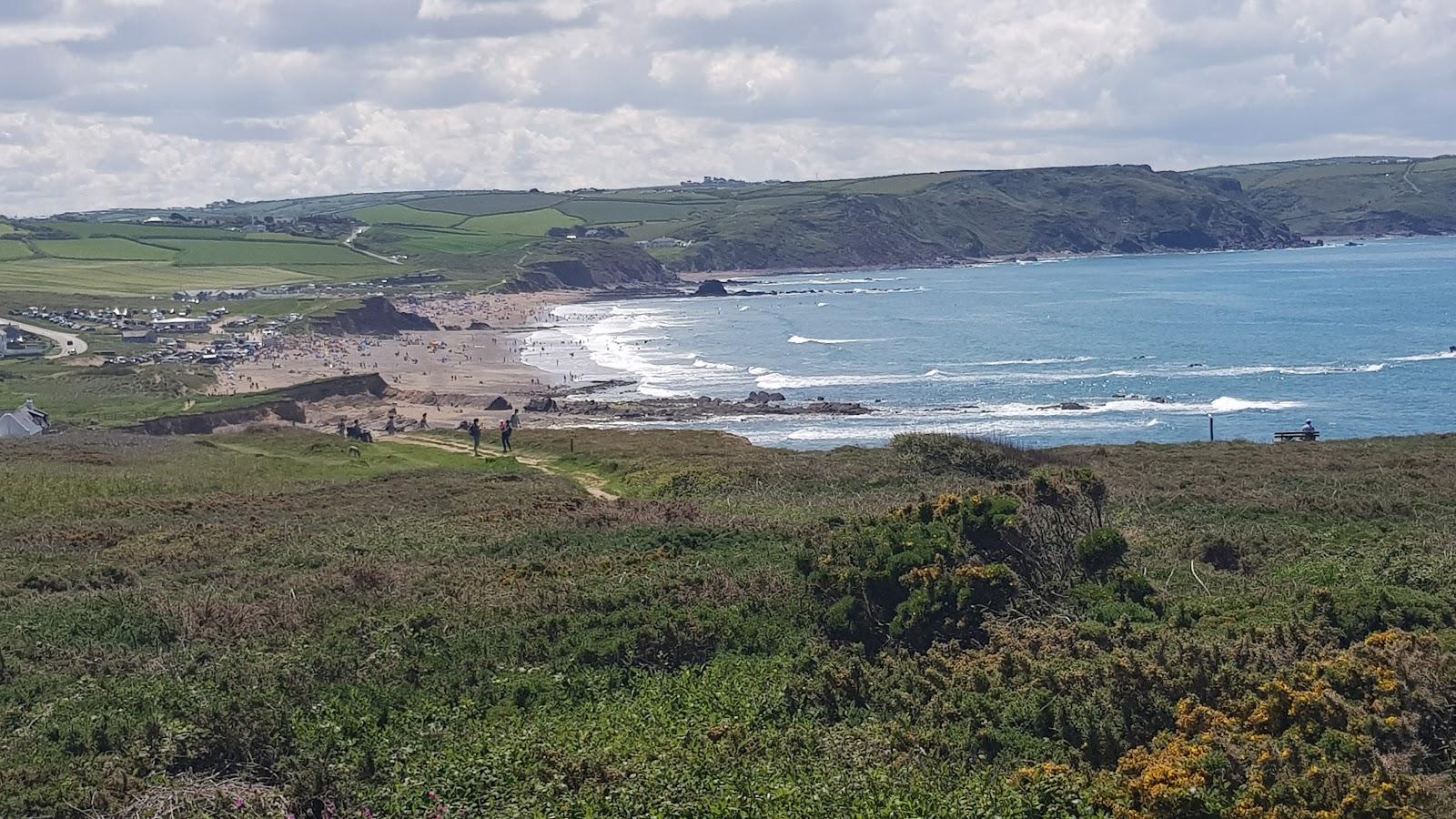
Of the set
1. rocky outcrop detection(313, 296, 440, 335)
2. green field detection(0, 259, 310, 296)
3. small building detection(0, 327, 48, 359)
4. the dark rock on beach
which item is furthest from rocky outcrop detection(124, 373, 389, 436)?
green field detection(0, 259, 310, 296)

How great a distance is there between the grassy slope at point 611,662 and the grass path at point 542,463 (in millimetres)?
6860

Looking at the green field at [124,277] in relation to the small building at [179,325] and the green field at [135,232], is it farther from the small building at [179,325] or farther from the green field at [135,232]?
the green field at [135,232]

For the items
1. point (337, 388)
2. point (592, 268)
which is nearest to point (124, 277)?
point (592, 268)

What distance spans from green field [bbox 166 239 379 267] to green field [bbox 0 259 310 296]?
5.91 meters

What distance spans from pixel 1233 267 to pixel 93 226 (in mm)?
158818

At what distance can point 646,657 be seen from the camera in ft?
53.8

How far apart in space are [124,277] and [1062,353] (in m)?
102

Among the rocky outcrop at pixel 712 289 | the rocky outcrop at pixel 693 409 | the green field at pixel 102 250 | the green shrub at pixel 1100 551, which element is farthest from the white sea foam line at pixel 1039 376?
the green field at pixel 102 250

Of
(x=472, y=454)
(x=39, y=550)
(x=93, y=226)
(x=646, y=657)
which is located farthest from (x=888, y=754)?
(x=93, y=226)

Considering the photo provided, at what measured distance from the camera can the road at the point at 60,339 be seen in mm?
86106

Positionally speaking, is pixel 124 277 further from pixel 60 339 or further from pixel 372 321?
pixel 60 339

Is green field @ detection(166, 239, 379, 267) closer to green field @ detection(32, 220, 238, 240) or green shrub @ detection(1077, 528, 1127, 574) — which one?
green field @ detection(32, 220, 238, 240)

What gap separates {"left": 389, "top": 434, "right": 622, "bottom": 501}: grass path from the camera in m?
35.3

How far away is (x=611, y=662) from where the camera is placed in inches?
637
